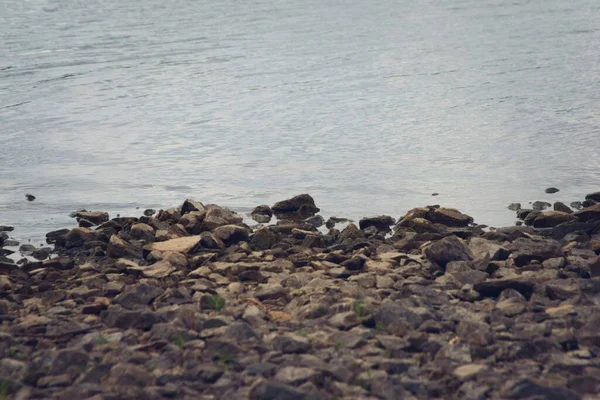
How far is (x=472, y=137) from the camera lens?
18.4 meters

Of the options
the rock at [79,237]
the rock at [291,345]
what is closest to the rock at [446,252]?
the rock at [291,345]

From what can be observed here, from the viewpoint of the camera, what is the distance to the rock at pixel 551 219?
12.7 meters

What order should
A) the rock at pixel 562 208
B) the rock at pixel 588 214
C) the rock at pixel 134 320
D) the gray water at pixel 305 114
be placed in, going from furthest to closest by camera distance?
the gray water at pixel 305 114 < the rock at pixel 562 208 < the rock at pixel 588 214 < the rock at pixel 134 320

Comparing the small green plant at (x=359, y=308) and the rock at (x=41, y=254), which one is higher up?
the small green plant at (x=359, y=308)

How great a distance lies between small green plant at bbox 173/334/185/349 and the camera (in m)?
8.30

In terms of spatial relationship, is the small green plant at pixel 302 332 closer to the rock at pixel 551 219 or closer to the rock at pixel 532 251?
the rock at pixel 532 251

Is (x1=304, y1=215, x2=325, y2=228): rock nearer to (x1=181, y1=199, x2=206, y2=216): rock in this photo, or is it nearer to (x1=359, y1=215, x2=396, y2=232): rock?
(x1=359, y1=215, x2=396, y2=232): rock

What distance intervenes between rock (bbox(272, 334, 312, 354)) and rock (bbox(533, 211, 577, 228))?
548 centimetres

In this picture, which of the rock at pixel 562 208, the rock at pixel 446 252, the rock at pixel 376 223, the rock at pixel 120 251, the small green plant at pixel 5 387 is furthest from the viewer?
the rock at pixel 562 208

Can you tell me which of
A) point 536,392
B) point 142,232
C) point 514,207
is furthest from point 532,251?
point 142,232

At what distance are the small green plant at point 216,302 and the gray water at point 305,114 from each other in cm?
471

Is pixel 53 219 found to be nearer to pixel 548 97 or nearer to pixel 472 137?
pixel 472 137

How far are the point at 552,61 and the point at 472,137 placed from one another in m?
9.52

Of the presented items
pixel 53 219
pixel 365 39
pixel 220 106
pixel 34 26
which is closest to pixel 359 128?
pixel 220 106
